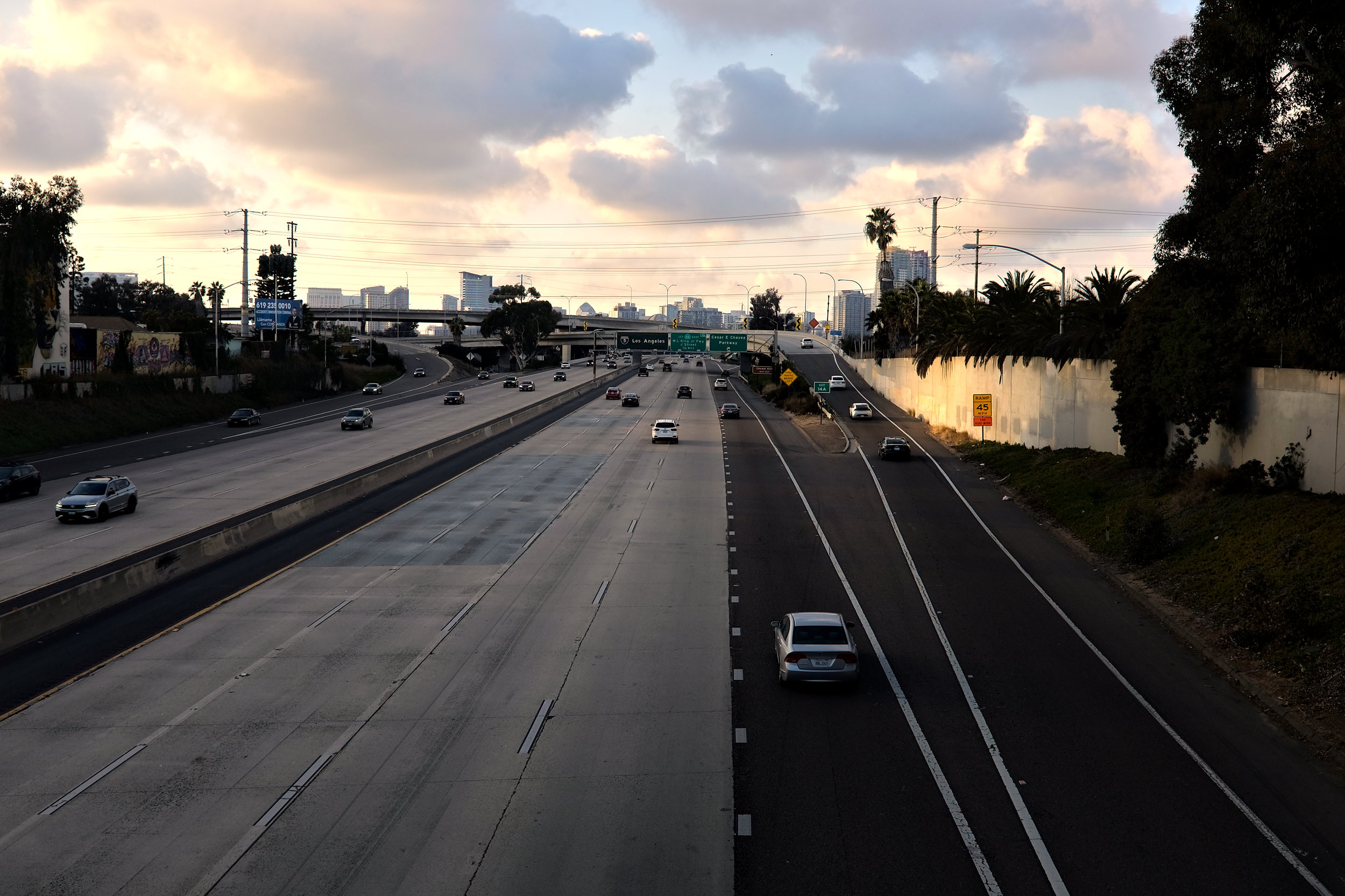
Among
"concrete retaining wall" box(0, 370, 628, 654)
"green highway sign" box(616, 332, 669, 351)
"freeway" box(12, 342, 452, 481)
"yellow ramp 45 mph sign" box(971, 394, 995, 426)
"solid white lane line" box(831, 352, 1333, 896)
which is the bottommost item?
"solid white lane line" box(831, 352, 1333, 896)

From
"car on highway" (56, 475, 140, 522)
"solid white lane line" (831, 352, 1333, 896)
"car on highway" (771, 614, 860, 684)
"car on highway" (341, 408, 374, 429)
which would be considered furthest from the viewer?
"car on highway" (341, 408, 374, 429)

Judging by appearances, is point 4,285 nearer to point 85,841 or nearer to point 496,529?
point 496,529

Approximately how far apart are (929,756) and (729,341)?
4637 inches

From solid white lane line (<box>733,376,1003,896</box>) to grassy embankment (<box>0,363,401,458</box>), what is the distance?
51.1 meters

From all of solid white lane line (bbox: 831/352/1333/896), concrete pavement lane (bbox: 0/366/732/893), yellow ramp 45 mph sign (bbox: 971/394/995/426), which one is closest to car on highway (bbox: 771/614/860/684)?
concrete pavement lane (bbox: 0/366/732/893)

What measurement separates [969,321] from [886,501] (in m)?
34.8

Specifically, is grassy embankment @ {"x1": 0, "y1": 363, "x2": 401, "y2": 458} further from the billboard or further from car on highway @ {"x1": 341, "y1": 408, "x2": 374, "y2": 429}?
car on highway @ {"x1": 341, "y1": 408, "x2": 374, "y2": 429}

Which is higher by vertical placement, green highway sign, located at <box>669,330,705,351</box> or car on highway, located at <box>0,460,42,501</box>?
green highway sign, located at <box>669,330,705,351</box>

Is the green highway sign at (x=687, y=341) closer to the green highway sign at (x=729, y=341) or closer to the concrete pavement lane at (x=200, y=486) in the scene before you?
the green highway sign at (x=729, y=341)

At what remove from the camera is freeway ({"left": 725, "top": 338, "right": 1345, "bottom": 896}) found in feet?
41.2

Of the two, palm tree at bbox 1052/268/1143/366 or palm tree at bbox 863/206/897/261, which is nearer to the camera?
palm tree at bbox 1052/268/1143/366

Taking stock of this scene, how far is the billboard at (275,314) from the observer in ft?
345

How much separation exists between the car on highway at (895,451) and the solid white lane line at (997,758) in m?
26.1

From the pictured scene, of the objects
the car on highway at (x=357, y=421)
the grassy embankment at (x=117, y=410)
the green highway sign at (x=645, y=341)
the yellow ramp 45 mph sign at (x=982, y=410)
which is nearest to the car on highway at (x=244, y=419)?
the grassy embankment at (x=117, y=410)
